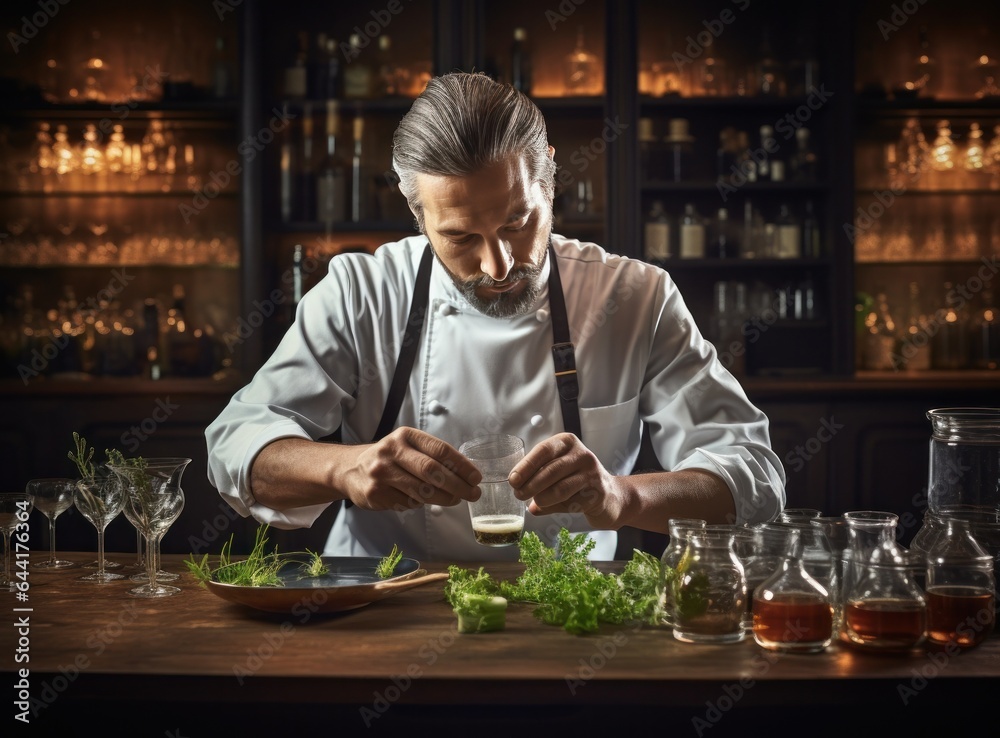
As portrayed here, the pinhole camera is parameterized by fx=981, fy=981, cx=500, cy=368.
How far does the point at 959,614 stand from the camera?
1.17 metres

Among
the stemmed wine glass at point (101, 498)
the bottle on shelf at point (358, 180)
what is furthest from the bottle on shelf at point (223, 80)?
the stemmed wine glass at point (101, 498)

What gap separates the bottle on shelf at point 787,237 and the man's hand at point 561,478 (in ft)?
8.67

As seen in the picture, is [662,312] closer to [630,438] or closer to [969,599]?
[630,438]

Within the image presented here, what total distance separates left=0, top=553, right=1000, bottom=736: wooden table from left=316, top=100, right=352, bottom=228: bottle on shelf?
2.62 m

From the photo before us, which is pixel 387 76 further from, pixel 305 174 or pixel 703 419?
pixel 703 419

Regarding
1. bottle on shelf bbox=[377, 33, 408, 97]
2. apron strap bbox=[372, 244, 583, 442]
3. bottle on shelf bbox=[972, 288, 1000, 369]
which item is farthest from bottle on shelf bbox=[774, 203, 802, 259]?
apron strap bbox=[372, 244, 583, 442]

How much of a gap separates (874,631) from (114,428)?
2966 millimetres

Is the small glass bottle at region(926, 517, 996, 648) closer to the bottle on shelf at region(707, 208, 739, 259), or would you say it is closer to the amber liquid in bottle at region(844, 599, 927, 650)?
the amber liquid in bottle at region(844, 599, 927, 650)

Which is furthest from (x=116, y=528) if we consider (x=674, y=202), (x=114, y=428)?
(x=674, y=202)

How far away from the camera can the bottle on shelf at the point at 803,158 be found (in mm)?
3900

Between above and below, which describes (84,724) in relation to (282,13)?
below

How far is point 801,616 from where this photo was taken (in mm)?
1164

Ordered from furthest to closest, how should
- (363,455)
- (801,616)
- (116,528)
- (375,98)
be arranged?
(375,98) < (116,528) < (363,455) < (801,616)

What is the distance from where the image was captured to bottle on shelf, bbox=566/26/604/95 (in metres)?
3.96
